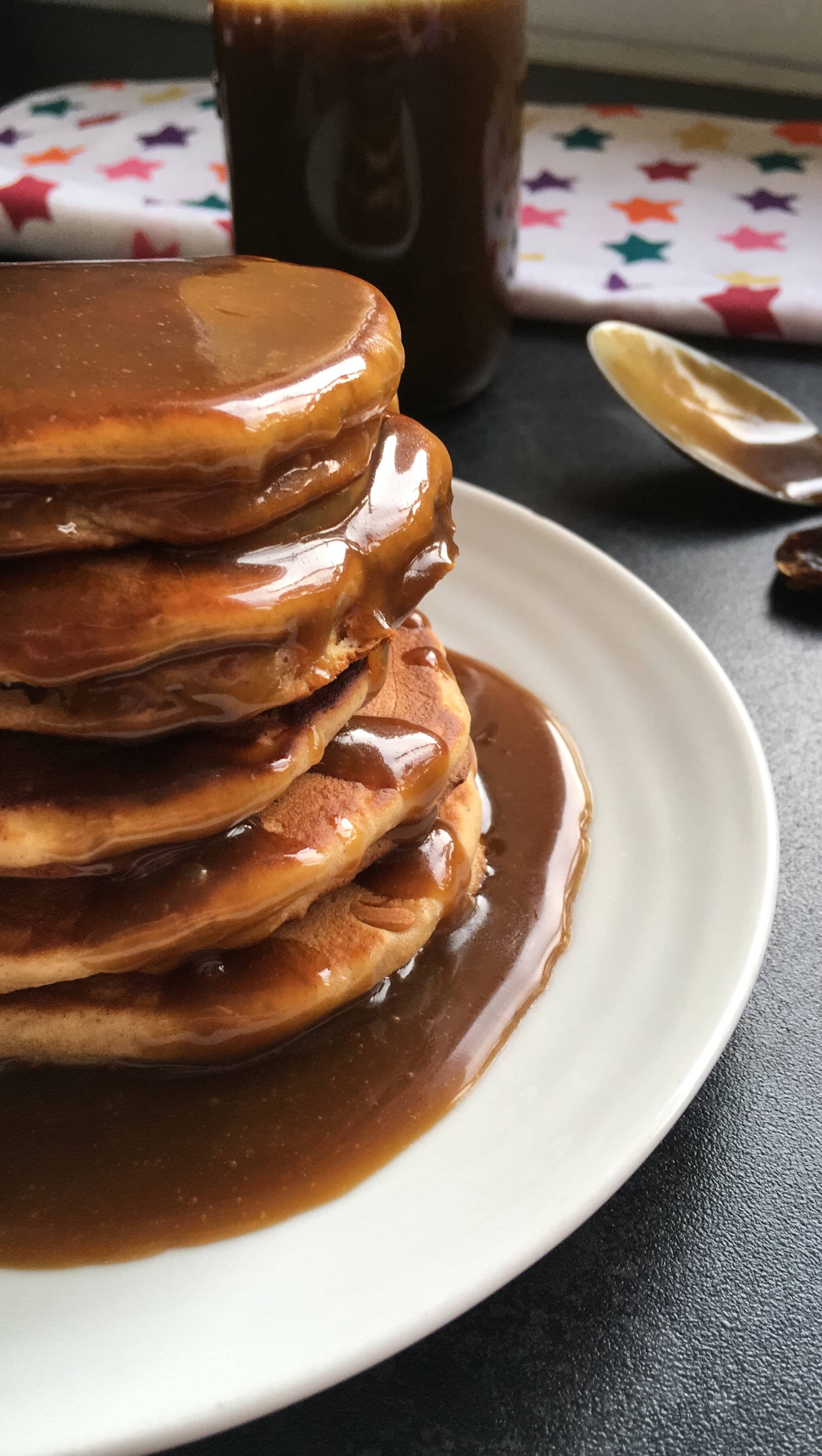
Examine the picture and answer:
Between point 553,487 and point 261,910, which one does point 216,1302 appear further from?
point 553,487

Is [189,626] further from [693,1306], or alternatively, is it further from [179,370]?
[693,1306]

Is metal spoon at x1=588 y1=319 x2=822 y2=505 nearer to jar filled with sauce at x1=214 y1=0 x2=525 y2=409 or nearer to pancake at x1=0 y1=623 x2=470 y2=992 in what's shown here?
jar filled with sauce at x1=214 y1=0 x2=525 y2=409

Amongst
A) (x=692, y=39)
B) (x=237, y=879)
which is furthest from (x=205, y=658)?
(x=692, y=39)

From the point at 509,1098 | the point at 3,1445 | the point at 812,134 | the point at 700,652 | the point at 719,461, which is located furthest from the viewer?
the point at 812,134

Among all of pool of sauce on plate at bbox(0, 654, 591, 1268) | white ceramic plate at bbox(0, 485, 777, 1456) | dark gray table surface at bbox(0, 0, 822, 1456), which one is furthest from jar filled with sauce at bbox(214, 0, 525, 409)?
pool of sauce on plate at bbox(0, 654, 591, 1268)

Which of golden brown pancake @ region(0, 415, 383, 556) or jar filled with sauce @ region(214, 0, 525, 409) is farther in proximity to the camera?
jar filled with sauce @ region(214, 0, 525, 409)

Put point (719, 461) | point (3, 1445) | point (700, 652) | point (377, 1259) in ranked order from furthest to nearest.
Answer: point (719, 461) → point (700, 652) → point (377, 1259) → point (3, 1445)

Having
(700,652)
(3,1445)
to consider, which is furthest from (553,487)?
(3,1445)
